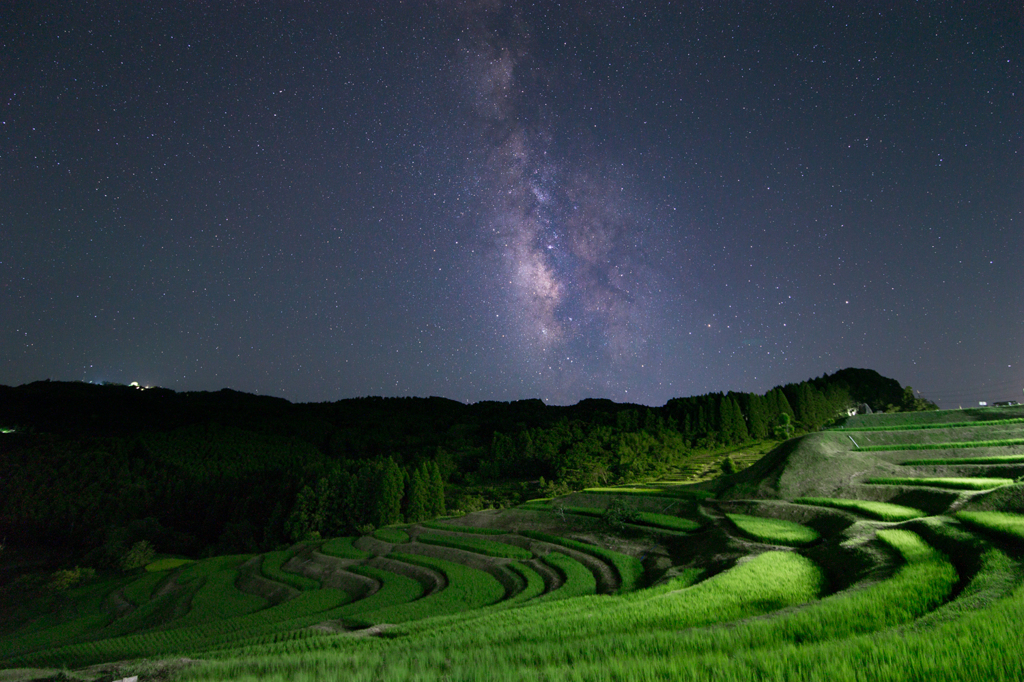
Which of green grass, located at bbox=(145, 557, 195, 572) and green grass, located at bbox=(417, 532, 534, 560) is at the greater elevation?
green grass, located at bbox=(417, 532, 534, 560)

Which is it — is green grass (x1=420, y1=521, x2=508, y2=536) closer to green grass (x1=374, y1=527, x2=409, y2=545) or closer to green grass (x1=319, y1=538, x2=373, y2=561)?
green grass (x1=374, y1=527, x2=409, y2=545)

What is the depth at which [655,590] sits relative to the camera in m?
19.5

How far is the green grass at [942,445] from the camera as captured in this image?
107ft

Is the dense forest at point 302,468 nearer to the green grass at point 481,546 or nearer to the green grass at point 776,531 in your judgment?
Answer: the green grass at point 481,546

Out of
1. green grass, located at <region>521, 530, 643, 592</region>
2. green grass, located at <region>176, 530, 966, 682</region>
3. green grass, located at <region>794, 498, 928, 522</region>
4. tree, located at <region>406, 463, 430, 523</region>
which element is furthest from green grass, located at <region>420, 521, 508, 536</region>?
green grass, located at <region>176, 530, 966, 682</region>

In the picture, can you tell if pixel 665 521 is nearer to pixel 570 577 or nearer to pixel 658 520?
pixel 658 520

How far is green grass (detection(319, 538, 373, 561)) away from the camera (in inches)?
1759

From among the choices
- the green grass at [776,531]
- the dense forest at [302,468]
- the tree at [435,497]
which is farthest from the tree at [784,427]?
the green grass at [776,531]

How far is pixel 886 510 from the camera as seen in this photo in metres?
24.4

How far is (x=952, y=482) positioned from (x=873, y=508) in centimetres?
584

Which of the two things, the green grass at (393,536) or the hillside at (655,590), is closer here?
the hillside at (655,590)

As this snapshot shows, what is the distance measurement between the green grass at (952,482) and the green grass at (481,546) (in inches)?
949

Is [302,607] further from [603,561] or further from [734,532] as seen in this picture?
[734,532]

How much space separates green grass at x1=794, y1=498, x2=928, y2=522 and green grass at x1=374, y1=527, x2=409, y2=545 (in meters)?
36.0
